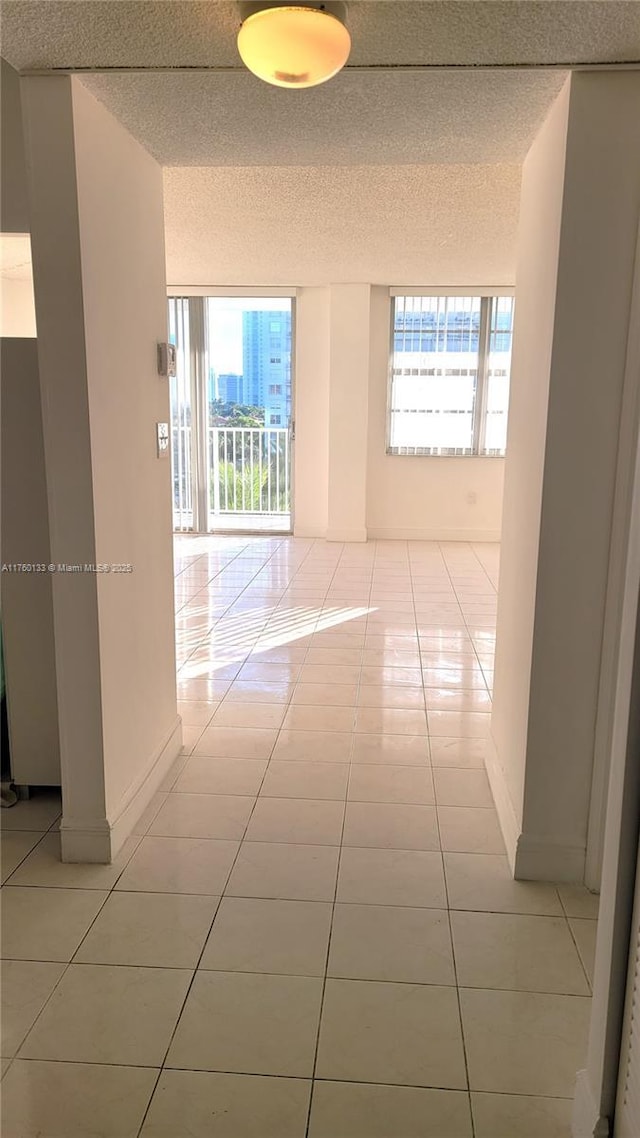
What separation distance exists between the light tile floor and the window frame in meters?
4.61

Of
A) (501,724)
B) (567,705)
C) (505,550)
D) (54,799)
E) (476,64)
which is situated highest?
(476,64)

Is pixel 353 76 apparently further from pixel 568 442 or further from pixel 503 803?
pixel 503 803

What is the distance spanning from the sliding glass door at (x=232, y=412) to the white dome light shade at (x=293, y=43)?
603cm

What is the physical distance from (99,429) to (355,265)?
470 centimetres

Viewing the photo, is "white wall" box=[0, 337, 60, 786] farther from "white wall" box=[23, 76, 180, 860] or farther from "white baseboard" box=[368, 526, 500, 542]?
"white baseboard" box=[368, 526, 500, 542]

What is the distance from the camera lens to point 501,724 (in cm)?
271

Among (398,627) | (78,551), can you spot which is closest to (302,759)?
(78,551)

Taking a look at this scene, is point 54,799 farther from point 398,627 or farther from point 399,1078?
point 398,627

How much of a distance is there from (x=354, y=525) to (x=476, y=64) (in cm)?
578

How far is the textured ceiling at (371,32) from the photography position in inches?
65.5

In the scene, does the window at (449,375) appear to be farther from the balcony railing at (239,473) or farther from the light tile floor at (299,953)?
the light tile floor at (299,953)

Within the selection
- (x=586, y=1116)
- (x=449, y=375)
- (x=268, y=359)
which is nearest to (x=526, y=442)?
(x=586, y=1116)

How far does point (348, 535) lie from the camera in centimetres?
765

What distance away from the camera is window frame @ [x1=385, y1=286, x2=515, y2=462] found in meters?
7.27
